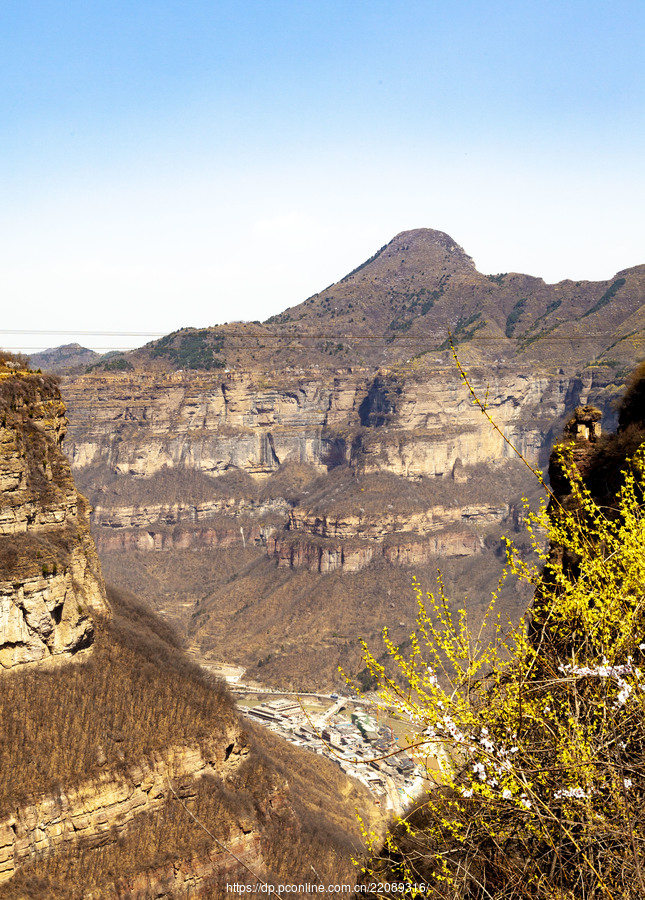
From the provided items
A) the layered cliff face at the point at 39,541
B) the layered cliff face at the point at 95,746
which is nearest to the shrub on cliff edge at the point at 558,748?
the layered cliff face at the point at 95,746

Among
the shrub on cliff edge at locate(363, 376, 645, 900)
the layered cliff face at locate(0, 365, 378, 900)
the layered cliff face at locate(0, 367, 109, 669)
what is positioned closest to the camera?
the shrub on cliff edge at locate(363, 376, 645, 900)

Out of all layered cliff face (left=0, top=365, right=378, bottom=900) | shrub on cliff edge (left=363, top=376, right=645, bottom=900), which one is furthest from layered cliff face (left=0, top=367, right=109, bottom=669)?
shrub on cliff edge (left=363, top=376, right=645, bottom=900)

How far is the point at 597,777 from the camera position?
11.7 meters

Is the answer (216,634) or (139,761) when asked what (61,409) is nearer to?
(139,761)

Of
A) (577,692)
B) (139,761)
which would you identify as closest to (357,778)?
(139,761)

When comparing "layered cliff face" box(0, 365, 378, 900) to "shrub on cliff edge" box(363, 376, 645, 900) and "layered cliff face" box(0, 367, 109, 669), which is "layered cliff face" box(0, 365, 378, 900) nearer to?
"layered cliff face" box(0, 367, 109, 669)

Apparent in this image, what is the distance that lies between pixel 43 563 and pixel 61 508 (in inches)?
211

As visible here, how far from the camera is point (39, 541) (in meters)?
53.1

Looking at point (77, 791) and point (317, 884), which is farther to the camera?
point (317, 884)

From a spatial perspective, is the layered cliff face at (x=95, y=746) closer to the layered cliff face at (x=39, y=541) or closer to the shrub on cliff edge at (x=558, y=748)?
the layered cliff face at (x=39, y=541)

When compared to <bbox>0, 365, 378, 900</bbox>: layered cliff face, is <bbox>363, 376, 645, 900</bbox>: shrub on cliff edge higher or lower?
higher

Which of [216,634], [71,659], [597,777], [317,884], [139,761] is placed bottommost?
[216,634]

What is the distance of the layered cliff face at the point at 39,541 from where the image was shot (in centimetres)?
5062

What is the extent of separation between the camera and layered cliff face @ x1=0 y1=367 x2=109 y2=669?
166 feet
